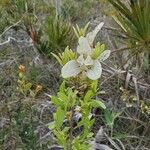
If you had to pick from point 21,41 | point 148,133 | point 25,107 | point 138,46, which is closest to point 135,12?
point 138,46

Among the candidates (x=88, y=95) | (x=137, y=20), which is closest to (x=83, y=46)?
(x=88, y=95)

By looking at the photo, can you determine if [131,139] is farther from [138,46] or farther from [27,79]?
[27,79]

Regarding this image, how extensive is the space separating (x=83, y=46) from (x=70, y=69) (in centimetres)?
8

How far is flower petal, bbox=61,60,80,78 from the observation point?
1.40 m

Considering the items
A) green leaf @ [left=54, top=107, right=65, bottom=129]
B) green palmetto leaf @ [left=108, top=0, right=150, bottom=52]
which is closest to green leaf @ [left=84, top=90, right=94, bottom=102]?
green leaf @ [left=54, top=107, right=65, bottom=129]

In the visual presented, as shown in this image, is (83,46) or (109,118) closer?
(83,46)

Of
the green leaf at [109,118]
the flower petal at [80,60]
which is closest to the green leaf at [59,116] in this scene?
the flower petal at [80,60]

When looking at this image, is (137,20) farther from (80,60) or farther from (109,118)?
(80,60)

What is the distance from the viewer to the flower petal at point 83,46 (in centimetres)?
139

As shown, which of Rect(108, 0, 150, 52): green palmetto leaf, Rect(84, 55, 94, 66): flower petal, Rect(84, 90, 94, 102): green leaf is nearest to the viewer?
Rect(84, 55, 94, 66): flower petal

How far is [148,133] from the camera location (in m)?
2.66

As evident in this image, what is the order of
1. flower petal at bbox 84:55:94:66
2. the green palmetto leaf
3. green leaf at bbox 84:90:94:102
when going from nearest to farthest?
flower petal at bbox 84:55:94:66 → green leaf at bbox 84:90:94:102 → the green palmetto leaf

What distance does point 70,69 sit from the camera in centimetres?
141

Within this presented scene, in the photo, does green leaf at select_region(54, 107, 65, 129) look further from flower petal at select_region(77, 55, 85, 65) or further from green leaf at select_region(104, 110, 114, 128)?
green leaf at select_region(104, 110, 114, 128)
